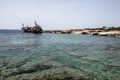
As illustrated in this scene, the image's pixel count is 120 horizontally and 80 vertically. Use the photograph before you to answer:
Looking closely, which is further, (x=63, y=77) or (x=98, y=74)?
(x=98, y=74)

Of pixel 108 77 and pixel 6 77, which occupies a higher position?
pixel 6 77

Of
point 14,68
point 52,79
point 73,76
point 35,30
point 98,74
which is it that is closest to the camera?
point 52,79

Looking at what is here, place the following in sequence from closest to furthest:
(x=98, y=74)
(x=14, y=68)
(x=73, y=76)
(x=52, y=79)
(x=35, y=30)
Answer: (x=52, y=79) < (x=73, y=76) < (x=98, y=74) < (x=14, y=68) < (x=35, y=30)

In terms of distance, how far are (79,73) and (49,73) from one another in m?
2.69

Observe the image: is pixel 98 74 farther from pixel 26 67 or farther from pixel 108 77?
pixel 26 67

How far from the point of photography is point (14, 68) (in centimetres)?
1531

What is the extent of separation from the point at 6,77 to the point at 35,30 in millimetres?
100657

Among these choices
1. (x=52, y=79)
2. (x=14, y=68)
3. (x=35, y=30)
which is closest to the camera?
(x=52, y=79)

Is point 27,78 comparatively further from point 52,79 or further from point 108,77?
point 108,77

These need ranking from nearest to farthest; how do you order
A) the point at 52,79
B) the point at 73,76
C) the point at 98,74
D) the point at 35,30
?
the point at 52,79, the point at 73,76, the point at 98,74, the point at 35,30

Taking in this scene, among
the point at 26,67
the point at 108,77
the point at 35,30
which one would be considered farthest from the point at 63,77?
the point at 35,30

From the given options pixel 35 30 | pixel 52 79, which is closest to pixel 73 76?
pixel 52 79

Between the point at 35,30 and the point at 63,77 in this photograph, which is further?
the point at 35,30

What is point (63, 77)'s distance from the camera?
12523 millimetres
